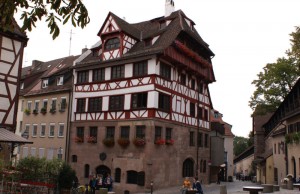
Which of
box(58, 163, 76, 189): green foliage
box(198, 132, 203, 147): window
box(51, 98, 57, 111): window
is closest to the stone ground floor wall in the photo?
box(198, 132, 203, 147): window

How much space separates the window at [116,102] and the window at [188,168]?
7934 millimetres

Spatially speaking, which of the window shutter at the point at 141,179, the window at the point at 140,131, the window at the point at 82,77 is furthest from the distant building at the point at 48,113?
the window shutter at the point at 141,179

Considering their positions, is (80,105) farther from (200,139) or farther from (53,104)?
(200,139)

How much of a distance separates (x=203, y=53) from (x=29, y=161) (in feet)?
77.8

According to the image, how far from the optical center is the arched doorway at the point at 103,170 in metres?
32.2

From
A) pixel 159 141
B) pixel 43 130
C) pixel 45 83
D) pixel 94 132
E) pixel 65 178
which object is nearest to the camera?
pixel 65 178

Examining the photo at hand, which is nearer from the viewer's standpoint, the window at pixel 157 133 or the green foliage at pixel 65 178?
the green foliage at pixel 65 178

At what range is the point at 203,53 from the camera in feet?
127

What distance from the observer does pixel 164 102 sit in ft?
102

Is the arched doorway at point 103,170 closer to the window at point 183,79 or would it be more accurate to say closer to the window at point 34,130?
the window at point 183,79

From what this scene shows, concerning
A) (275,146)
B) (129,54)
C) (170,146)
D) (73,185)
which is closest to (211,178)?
(275,146)

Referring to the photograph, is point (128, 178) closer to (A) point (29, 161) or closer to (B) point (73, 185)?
(B) point (73, 185)

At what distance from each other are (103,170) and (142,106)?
702cm

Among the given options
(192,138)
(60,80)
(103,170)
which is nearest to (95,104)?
(103,170)
